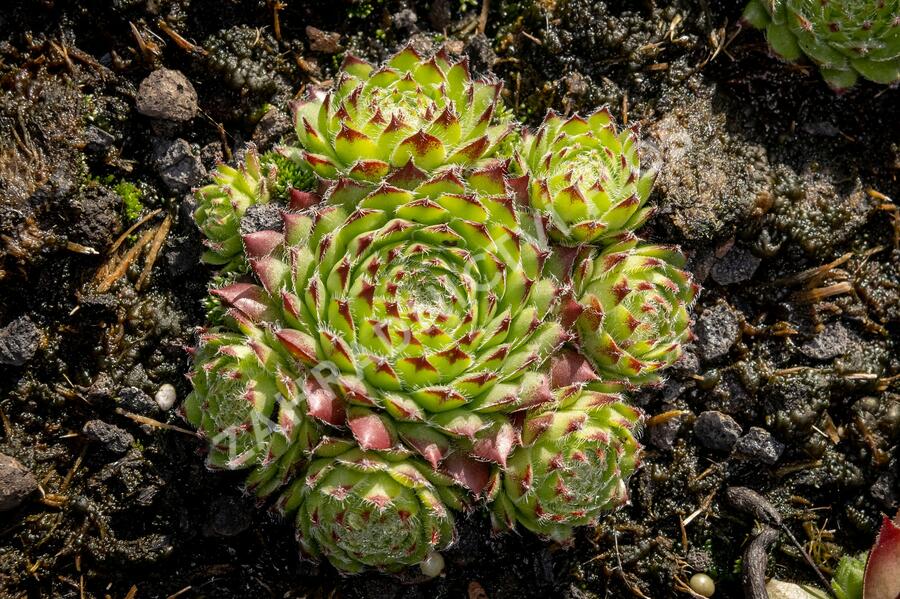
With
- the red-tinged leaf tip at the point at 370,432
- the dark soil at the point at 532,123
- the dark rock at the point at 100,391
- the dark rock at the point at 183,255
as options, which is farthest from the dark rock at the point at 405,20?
the dark rock at the point at 100,391

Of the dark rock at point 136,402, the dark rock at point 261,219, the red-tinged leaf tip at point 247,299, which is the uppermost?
the dark rock at point 261,219

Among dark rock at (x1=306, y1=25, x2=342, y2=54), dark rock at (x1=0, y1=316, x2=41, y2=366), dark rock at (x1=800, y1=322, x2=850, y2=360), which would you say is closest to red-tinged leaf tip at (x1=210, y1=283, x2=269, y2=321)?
dark rock at (x1=0, y1=316, x2=41, y2=366)

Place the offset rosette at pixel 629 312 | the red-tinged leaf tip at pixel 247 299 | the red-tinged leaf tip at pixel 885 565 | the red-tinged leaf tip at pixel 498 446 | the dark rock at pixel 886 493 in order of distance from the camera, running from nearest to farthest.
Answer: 1. the red-tinged leaf tip at pixel 498 446
2. the red-tinged leaf tip at pixel 247 299
3. the offset rosette at pixel 629 312
4. the red-tinged leaf tip at pixel 885 565
5. the dark rock at pixel 886 493

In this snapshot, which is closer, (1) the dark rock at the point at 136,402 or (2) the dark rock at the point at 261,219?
(2) the dark rock at the point at 261,219

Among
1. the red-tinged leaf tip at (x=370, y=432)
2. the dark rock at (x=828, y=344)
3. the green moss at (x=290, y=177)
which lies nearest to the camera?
the red-tinged leaf tip at (x=370, y=432)

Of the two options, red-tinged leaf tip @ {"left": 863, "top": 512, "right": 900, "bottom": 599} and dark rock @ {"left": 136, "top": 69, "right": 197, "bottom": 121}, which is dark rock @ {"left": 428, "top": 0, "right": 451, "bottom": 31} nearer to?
dark rock @ {"left": 136, "top": 69, "right": 197, "bottom": 121}

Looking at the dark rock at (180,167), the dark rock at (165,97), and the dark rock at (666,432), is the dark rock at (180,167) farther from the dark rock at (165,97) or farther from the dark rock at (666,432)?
the dark rock at (666,432)

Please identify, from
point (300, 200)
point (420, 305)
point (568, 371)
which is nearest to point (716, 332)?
point (568, 371)

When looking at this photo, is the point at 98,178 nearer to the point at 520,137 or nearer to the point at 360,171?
the point at 360,171

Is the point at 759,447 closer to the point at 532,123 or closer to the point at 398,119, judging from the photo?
the point at 532,123
